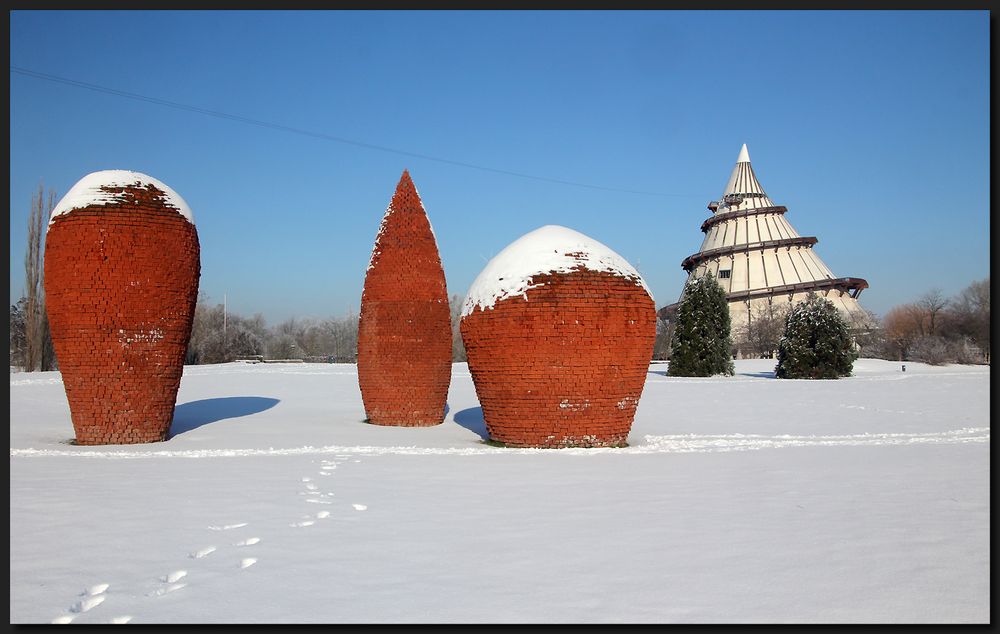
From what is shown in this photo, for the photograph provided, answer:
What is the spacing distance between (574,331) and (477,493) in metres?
4.22

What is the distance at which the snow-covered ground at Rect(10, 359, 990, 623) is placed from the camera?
4500mm

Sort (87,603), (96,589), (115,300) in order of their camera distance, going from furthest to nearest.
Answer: (115,300) → (96,589) → (87,603)

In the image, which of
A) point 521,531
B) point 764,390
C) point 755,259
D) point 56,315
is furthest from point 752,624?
point 755,259

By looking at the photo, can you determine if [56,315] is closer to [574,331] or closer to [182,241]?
[182,241]

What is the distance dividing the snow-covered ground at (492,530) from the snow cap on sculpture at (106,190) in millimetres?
4301

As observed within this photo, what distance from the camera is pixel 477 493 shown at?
8.12 meters

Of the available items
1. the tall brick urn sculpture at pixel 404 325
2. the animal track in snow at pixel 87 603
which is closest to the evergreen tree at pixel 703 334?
the tall brick urn sculpture at pixel 404 325

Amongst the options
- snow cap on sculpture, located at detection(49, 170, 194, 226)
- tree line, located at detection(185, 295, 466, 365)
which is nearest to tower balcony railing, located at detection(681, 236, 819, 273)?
tree line, located at detection(185, 295, 466, 365)

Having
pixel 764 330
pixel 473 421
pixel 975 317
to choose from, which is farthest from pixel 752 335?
pixel 473 421

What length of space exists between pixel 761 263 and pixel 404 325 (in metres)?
51.9

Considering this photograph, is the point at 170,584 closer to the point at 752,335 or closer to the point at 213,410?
the point at 213,410

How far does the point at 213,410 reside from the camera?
1952 cm

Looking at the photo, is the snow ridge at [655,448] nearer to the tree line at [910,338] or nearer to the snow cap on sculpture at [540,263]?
the snow cap on sculpture at [540,263]

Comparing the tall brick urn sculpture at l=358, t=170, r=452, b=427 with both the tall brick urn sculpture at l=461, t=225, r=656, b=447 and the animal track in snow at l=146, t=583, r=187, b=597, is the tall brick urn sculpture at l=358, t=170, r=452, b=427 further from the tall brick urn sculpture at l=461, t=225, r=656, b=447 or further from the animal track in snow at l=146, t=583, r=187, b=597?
the animal track in snow at l=146, t=583, r=187, b=597
